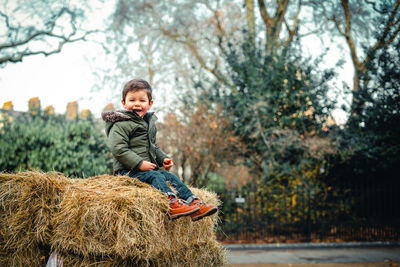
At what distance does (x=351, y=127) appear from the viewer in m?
10.8

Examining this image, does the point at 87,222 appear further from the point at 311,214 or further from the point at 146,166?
the point at 311,214

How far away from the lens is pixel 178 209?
2.93 meters

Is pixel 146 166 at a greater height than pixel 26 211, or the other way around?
pixel 146 166

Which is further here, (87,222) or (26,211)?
(26,211)

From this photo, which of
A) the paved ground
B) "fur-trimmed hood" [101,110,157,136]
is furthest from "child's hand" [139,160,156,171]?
the paved ground

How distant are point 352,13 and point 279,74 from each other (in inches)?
231

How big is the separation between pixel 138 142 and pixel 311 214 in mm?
8646

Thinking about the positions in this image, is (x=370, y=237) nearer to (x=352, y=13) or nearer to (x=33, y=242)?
(x=352, y=13)

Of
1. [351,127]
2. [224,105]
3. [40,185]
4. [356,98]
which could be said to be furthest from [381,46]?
[40,185]

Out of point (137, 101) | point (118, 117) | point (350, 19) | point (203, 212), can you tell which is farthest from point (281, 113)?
point (203, 212)

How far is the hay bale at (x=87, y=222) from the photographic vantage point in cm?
Answer: 265

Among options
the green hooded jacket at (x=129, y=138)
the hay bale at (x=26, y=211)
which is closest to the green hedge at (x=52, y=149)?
the green hooded jacket at (x=129, y=138)

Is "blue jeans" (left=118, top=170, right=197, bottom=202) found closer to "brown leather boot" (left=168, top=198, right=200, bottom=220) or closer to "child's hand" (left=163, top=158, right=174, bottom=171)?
"brown leather boot" (left=168, top=198, right=200, bottom=220)

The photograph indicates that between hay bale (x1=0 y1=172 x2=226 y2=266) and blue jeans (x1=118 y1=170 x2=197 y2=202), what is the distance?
100 mm
